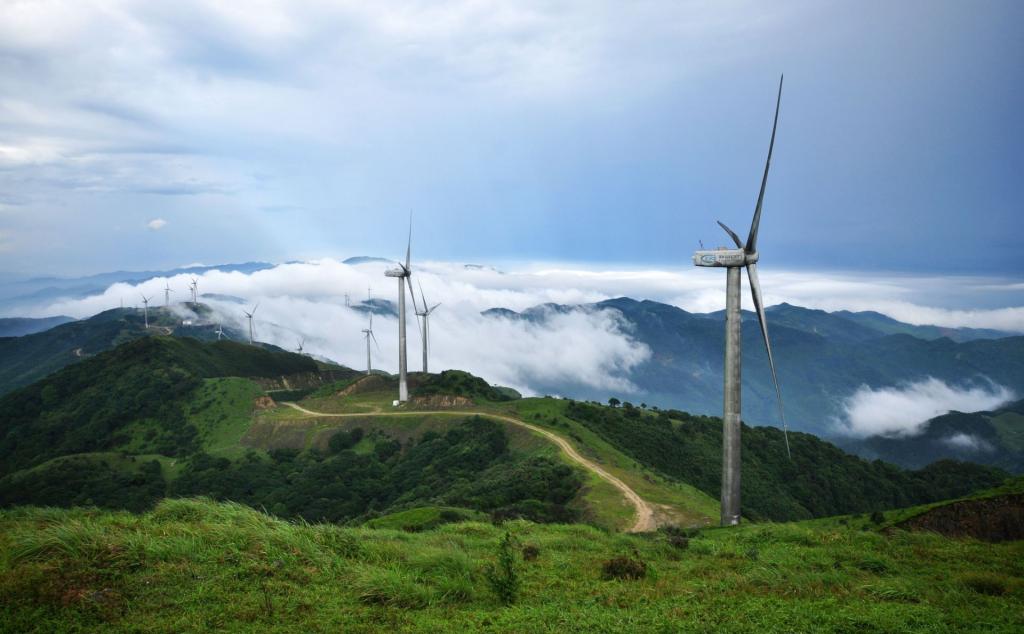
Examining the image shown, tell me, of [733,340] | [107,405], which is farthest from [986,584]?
[107,405]

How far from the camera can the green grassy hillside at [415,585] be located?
495 inches

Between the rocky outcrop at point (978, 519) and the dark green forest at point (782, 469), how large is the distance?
60.7 m

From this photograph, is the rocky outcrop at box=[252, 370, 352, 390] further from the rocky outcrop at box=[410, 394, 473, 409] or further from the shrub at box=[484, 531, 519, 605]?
the shrub at box=[484, 531, 519, 605]

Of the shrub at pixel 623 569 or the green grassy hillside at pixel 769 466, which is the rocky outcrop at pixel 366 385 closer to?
the green grassy hillside at pixel 769 466

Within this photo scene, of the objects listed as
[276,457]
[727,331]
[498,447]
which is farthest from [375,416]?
[727,331]

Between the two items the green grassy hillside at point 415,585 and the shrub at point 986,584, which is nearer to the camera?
the green grassy hillside at point 415,585

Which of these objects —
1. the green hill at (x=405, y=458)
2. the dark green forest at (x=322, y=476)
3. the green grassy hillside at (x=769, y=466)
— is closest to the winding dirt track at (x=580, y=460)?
the green hill at (x=405, y=458)

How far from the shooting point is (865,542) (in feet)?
73.9

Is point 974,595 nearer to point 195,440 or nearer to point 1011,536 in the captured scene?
point 1011,536

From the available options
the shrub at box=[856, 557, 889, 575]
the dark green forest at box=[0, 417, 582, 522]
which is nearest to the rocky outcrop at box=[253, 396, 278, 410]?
the dark green forest at box=[0, 417, 582, 522]

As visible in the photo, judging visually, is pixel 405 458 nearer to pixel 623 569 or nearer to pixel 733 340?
pixel 733 340

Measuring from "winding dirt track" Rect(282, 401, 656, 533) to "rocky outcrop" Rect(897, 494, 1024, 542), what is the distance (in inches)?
647

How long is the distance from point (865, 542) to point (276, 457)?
10247cm

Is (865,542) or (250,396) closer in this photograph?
(865,542)
